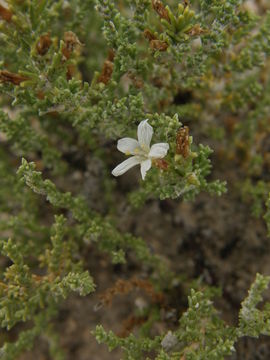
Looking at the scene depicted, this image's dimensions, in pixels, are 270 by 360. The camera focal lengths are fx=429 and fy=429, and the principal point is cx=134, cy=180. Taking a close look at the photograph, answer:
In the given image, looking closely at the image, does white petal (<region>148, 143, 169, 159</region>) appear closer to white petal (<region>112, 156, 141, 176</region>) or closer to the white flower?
the white flower

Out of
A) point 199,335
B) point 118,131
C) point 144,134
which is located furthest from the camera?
point 118,131

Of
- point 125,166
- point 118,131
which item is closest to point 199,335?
point 125,166

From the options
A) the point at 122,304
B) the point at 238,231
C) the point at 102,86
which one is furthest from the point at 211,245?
the point at 102,86

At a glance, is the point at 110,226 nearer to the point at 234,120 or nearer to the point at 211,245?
the point at 211,245

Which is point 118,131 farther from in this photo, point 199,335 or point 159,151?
point 199,335

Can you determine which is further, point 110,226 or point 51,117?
point 51,117

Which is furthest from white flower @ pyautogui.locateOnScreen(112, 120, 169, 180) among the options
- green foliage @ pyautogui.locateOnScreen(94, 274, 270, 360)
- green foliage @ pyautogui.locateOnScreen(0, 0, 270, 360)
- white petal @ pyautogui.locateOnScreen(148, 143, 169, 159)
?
green foliage @ pyautogui.locateOnScreen(94, 274, 270, 360)

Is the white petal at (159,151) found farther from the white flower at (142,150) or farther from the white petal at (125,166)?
the white petal at (125,166)

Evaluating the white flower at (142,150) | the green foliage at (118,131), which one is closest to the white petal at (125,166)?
the white flower at (142,150)
